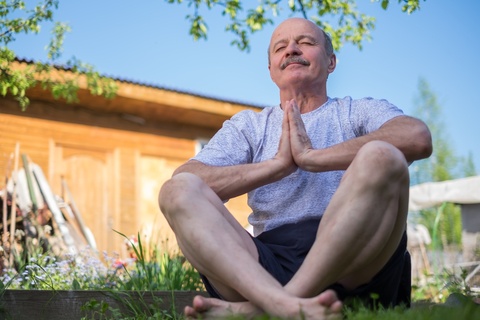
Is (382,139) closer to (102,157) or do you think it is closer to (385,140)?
(385,140)

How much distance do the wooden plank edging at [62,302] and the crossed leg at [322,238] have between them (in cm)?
69

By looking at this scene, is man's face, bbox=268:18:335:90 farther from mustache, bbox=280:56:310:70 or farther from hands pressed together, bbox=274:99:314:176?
hands pressed together, bbox=274:99:314:176

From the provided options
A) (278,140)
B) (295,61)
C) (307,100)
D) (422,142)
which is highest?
(295,61)

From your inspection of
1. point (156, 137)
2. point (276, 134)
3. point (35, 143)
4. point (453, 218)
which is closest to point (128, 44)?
point (156, 137)

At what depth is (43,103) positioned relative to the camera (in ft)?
29.8

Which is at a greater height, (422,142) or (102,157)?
(102,157)

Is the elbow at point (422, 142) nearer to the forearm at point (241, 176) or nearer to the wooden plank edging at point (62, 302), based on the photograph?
the forearm at point (241, 176)

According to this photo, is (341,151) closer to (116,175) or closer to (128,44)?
(116,175)

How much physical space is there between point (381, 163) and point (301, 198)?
56cm

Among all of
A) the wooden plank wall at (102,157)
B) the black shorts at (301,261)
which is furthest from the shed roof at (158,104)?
the black shorts at (301,261)

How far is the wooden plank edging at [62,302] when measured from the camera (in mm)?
2646

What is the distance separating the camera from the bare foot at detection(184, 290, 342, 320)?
185cm

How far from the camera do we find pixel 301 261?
2398 millimetres

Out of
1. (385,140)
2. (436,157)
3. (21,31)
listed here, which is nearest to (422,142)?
(385,140)
